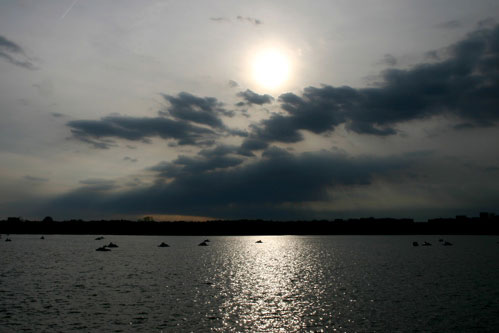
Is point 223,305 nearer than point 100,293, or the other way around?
point 223,305

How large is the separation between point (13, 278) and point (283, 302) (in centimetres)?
4737

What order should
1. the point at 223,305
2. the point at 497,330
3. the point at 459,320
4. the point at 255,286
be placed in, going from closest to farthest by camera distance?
the point at 497,330
the point at 459,320
the point at 223,305
the point at 255,286

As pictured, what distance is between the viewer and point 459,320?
3672 cm

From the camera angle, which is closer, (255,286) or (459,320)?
(459,320)

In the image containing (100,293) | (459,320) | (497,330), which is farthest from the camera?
(100,293)

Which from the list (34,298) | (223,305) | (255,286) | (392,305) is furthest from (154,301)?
(392,305)

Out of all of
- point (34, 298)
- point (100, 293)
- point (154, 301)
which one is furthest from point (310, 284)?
point (34, 298)

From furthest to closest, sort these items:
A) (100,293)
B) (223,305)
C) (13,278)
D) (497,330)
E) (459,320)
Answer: (13,278)
(100,293)
(223,305)
(459,320)
(497,330)

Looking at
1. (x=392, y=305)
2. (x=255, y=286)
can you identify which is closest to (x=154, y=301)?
(x=255, y=286)

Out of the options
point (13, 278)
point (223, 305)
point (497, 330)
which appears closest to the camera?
point (497, 330)

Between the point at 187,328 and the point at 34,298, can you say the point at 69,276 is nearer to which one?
the point at 34,298

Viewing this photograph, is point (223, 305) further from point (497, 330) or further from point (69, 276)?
point (69, 276)

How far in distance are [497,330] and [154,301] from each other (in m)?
34.4

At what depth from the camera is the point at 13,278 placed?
216 feet
